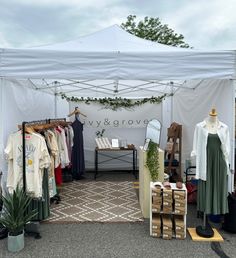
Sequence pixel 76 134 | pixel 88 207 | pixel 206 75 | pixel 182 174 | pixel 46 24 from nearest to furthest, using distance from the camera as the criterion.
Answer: pixel 206 75
pixel 88 207
pixel 182 174
pixel 76 134
pixel 46 24

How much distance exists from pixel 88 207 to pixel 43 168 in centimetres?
115

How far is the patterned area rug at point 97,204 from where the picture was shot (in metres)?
3.57

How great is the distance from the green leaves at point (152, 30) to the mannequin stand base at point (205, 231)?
515 inches

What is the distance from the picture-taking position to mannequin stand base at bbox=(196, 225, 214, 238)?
9.62ft

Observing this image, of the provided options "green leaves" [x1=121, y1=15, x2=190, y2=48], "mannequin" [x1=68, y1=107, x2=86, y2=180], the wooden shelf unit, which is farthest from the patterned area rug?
"green leaves" [x1=121, y1=15, x2=190, y2=48]

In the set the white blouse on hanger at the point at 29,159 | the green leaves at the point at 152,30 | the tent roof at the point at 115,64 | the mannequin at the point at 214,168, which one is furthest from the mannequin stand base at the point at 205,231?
the green leaves at the point at 152,30

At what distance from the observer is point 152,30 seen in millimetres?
14953

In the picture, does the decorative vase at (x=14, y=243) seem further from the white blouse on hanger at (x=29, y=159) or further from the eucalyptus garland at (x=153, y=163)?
the eucalyptus garland at (x=153, y=163)

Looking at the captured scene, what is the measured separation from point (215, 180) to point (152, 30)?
1353 centimetres

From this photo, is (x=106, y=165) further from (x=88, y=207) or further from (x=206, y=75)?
(x=206, y=75)

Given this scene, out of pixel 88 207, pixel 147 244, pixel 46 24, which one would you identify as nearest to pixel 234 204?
pixel 147 244

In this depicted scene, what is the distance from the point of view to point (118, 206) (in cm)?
403

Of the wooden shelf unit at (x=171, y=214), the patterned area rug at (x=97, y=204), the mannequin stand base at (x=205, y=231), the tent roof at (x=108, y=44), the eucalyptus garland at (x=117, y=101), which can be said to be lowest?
the patterned area rug at (x=97, y=204)

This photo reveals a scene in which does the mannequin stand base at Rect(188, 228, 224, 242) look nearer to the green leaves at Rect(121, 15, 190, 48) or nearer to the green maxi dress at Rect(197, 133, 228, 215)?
the green maxi dress at Rect(197, 133, 228, 215)
